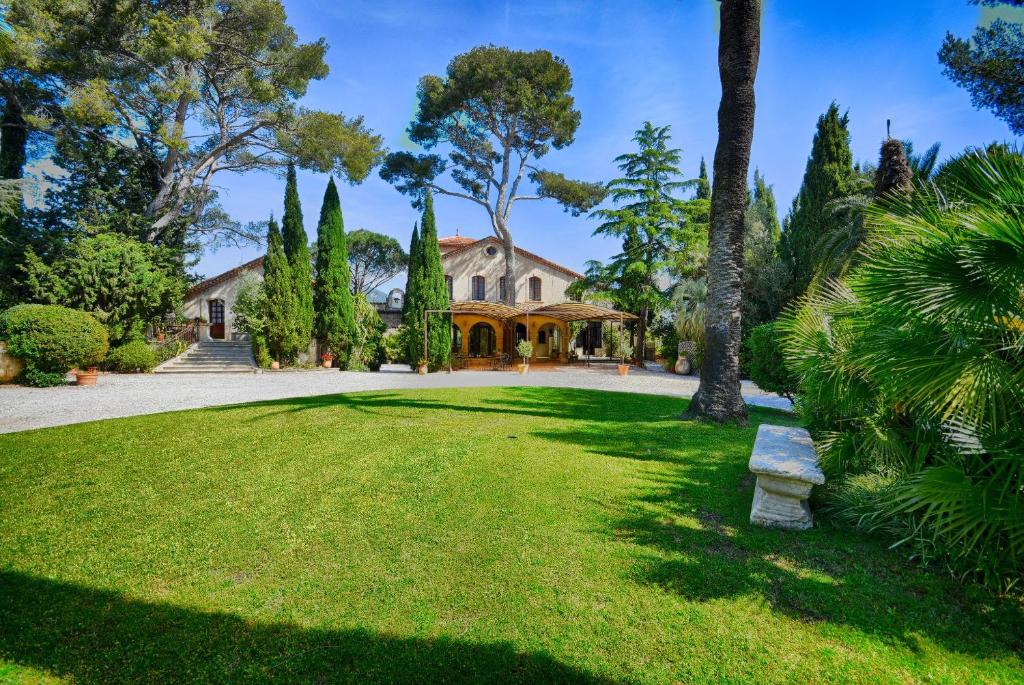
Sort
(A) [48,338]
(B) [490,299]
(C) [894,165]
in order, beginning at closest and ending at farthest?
(C) [894,165] < (A) [48,338] < (B) [490,299]

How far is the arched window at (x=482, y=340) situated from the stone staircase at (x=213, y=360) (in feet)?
39.8

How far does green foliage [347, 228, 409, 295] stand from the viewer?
38.8 meters

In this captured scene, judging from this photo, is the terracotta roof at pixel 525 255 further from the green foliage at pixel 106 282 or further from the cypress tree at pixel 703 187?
the green foliage at pixel 106 282

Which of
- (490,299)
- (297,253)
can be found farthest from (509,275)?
(297,253)

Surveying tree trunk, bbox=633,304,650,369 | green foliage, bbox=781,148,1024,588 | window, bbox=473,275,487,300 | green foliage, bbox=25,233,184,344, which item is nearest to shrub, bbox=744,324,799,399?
green foliage, bbox=781,148,1024,588

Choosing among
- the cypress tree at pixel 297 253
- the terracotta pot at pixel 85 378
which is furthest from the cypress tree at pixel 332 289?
the terracotta pot at pixel 85 378

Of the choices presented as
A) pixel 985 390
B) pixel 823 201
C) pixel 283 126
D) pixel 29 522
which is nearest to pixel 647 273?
pixel 823 201

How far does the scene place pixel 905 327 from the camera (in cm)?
285

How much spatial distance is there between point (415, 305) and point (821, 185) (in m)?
20.2

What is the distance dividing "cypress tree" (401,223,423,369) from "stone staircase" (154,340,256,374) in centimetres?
702

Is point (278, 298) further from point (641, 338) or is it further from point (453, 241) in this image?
point (453, 241)

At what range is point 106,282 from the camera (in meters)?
15.7

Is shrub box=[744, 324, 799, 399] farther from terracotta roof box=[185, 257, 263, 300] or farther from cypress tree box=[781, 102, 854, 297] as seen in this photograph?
terracotta roof box=[185, 257, 263, 300]

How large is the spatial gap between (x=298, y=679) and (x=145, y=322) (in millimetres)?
20282
